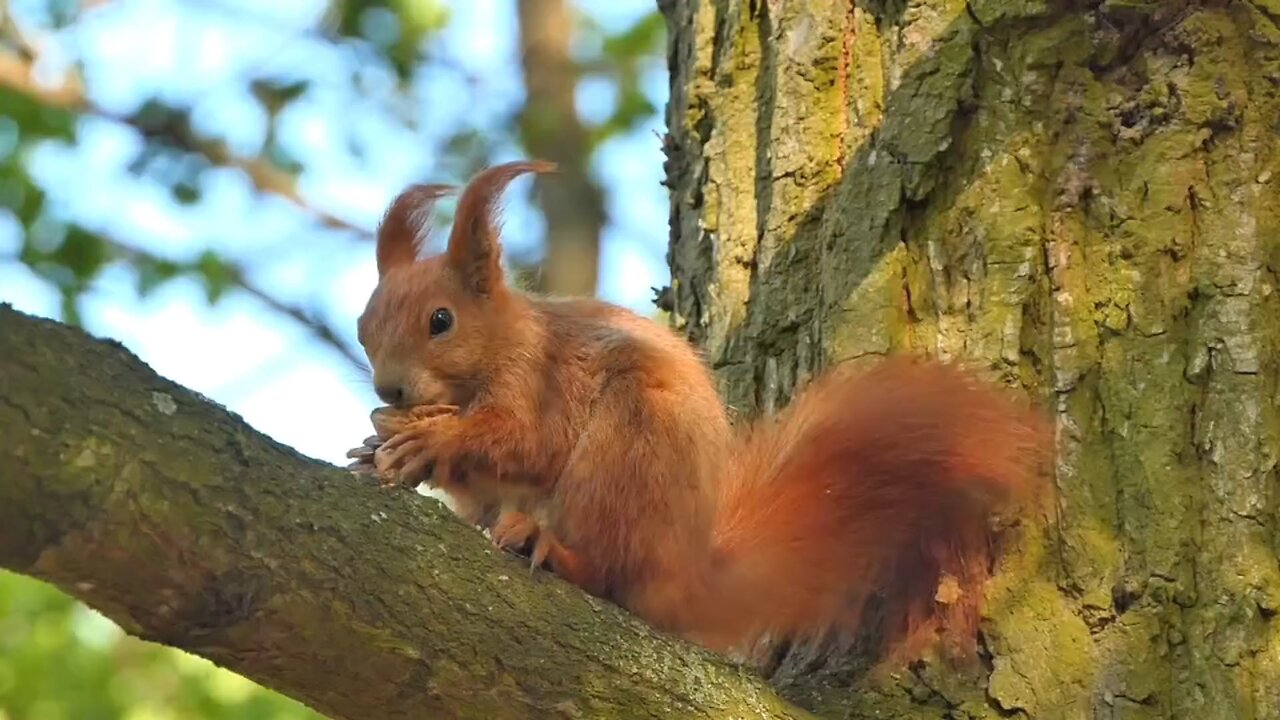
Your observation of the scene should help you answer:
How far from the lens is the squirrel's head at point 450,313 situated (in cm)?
224

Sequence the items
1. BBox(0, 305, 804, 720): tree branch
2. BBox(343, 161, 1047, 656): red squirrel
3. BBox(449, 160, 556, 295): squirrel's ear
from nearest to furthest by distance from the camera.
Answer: BBox(0, 305, 804, 720): tree branch → BBox(343, 161, 1047, 656): red squirrel → BBox(449, 160, 556, 295): squirrel's ear

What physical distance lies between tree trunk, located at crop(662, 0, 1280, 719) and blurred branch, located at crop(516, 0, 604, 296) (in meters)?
2.10

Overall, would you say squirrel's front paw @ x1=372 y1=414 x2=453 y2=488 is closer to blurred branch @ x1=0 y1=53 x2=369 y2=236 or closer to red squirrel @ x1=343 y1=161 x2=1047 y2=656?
red squirrel @ x1=343 y1=161 x2=1047 y2=656

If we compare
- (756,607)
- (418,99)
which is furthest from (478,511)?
(418,99)

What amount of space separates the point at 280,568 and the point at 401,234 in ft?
3.94

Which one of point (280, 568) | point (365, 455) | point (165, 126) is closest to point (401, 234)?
point (365, 455)

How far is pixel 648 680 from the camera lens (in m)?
1.65

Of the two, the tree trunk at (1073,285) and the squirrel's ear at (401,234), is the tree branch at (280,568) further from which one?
the squirrel's ear at (401,234)

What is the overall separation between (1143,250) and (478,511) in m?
0.95

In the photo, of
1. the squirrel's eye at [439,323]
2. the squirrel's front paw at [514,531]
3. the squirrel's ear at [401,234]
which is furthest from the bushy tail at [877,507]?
the squirrel's ear at [401,234]

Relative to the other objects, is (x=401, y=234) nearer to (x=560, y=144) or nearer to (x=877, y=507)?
(x=877, y=507)

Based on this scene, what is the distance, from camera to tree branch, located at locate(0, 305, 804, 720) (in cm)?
123

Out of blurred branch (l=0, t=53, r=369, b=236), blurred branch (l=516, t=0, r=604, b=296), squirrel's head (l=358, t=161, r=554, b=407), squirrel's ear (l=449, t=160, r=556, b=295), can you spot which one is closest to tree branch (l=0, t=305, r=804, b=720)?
squirrel's head (l=358, t=161, r=554, b=407)

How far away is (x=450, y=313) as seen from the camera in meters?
2.30
